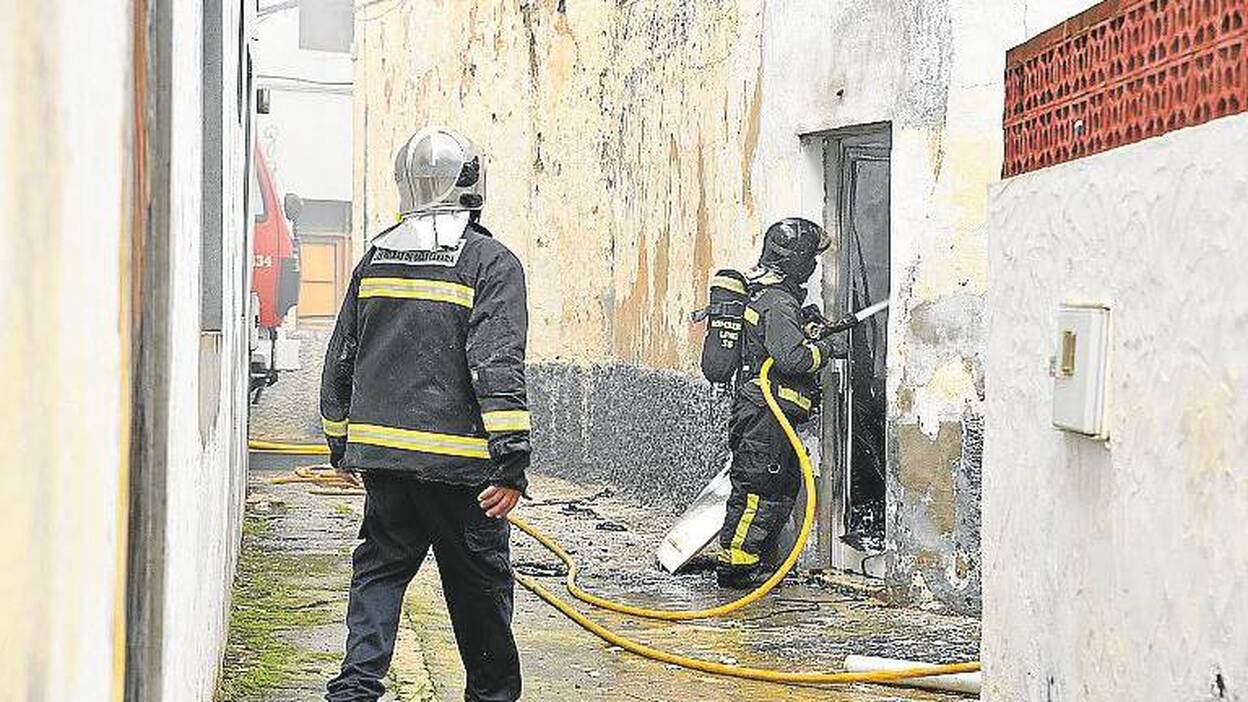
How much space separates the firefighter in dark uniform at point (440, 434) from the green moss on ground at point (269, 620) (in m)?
0.95

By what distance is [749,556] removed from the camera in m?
7.77

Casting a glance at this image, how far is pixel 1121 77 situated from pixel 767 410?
5130mm

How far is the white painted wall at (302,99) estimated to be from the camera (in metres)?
26.6

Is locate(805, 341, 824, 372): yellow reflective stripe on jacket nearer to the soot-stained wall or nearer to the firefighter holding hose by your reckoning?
the firefighter holding hose

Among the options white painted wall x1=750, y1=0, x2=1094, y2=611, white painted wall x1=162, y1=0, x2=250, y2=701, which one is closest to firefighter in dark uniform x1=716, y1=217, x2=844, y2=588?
white painted wall x1=750, y1=0, x2=1094, y2=611

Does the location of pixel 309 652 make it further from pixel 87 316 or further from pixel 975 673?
pixel 87 316

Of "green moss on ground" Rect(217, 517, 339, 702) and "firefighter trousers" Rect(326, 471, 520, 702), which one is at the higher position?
"firefighter trousers" Rect(326, 471, 520, 702)

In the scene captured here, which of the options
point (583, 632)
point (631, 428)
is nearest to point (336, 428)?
point (583, 632)

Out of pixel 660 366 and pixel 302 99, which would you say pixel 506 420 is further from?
pixel 302 99

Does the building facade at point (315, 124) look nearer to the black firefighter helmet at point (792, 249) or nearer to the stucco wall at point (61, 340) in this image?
the black firefighter helmet at point (792, 249)

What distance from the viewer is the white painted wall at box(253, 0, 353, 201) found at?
26562 mm

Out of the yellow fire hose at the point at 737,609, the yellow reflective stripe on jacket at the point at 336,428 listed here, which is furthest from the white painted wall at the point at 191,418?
the yellow fire hose at the point at 737,609

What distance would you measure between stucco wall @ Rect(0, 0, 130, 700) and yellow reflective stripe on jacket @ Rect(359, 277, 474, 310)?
10.2 ft

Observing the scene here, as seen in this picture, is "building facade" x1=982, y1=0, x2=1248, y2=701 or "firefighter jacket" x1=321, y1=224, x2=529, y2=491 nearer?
"building facade" x1=982, y1=0, x2=1248, y2=701
